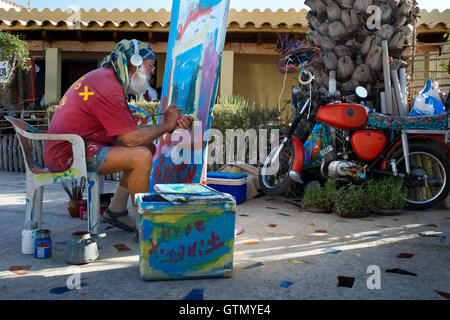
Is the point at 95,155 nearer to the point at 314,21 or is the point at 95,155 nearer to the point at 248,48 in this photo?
the point at 314,21

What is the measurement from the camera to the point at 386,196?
4.14 metres

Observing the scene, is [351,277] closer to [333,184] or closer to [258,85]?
[333,184]

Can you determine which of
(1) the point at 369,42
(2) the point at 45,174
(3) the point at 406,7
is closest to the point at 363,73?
(1) the point at 369,42

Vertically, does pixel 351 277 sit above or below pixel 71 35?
below

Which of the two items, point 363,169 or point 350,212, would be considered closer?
point 350,212

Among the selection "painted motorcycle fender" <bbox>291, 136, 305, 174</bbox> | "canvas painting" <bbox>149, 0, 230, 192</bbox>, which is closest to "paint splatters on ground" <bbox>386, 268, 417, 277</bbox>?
"canvas painting" <bbox>149, 0, 230, 192</bbox>

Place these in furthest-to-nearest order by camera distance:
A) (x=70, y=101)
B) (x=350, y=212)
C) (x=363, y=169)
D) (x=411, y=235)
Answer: (x=363, y=169) < (x=350, y=212) < (x=411, y=235) < (x=70, y=101)

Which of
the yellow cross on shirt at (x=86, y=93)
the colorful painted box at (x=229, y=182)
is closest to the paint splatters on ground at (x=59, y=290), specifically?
the yellow cross on shirt at (x=86, y=93)

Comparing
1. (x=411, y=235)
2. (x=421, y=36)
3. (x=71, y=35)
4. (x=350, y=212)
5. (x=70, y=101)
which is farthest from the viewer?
(x=71, y=35)

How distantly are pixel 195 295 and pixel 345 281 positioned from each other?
2.67ft

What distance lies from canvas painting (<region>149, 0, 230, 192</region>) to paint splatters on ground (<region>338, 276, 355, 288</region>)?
1.47m

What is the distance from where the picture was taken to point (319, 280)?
6.95 ft
